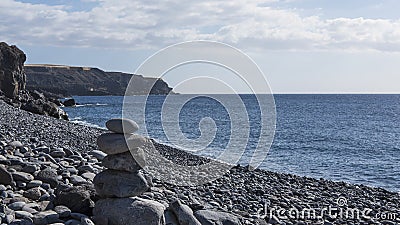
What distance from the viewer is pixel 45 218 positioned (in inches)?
259

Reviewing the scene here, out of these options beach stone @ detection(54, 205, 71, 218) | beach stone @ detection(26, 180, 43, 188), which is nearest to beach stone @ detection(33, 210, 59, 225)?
beach stone @ detection(54, 205, 71, 218)

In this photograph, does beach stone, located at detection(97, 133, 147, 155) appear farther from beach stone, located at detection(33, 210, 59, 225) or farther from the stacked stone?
beach stone, located at detection(33, 210, 59, 225)

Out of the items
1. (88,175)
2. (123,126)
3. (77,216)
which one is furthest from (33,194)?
(88,175)

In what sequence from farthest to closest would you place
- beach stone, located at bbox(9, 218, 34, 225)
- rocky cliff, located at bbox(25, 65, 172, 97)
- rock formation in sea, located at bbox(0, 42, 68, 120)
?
rocky cliff, located at bbox(25, 65, 172, 97) → rock formation in sea, located at bbox(0, 42, 68, 120) → beach stone, located at bbox(9, 218, 34, 225)

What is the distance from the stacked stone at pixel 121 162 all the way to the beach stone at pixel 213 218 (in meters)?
1.14

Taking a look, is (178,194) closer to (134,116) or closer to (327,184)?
(327,184)

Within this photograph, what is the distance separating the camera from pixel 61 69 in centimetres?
17950

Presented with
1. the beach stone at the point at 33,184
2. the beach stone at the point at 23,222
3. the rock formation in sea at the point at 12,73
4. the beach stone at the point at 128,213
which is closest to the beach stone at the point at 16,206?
the beach stone at the point at 23,222

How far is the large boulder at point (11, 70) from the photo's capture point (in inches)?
2278

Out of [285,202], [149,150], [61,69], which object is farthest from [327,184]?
[61,69]

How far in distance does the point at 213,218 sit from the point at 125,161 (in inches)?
69.4

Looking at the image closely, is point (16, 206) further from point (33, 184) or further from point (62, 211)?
point (33, 184)

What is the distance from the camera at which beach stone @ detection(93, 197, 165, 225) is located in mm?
6930

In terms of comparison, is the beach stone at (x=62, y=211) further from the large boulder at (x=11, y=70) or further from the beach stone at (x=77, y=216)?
the large boulder at (x=11, y=70)
